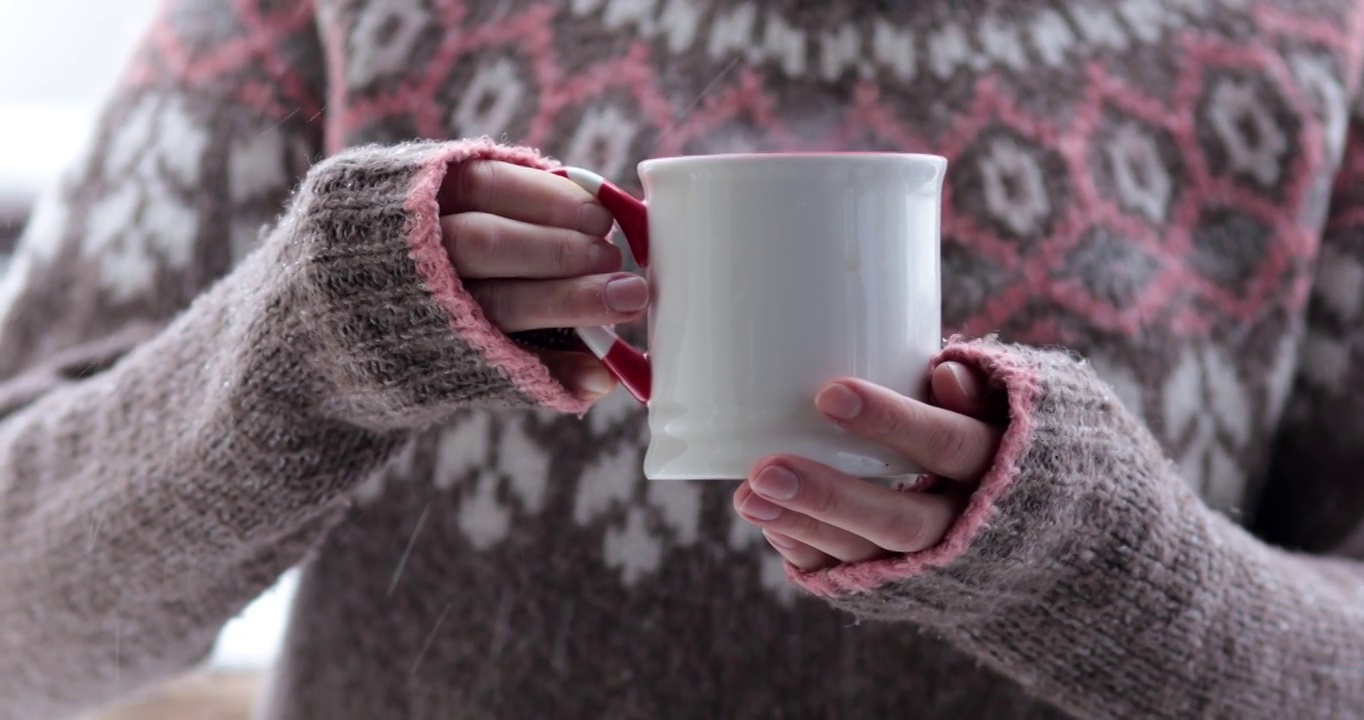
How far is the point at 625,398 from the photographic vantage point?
0.63 meters

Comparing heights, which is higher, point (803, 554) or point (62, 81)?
point (62, 81)

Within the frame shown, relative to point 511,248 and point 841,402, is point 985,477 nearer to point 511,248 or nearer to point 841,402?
point 841,402

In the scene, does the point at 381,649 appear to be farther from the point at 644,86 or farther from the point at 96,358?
the point at 644,86

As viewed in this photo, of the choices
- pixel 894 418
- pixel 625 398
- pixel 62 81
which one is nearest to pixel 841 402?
pixel 894 418

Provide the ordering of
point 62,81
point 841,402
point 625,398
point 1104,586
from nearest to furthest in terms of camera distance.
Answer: point 841,402 < point 1104,586 < point 625,398 < point 62,81

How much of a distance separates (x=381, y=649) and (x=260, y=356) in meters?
0.26

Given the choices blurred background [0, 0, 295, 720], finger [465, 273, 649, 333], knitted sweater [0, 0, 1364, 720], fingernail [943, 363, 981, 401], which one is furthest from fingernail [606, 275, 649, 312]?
blurred background [0, 0, 295, 720]

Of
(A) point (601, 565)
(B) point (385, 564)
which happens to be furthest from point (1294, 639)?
(B) point (385, 564)

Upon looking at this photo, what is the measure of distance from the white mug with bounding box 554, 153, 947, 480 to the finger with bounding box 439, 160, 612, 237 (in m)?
0.01

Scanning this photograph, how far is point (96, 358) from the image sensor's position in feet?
2.09

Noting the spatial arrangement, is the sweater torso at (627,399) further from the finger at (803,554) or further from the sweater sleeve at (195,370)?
the finger at (803,554)

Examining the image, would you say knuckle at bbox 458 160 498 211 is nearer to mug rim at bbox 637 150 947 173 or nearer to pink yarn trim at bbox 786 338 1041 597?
mug rim at bbox 637 150 947 173

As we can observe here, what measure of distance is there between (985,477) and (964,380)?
0.03 meters

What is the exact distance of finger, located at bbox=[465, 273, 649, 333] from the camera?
0.38m
